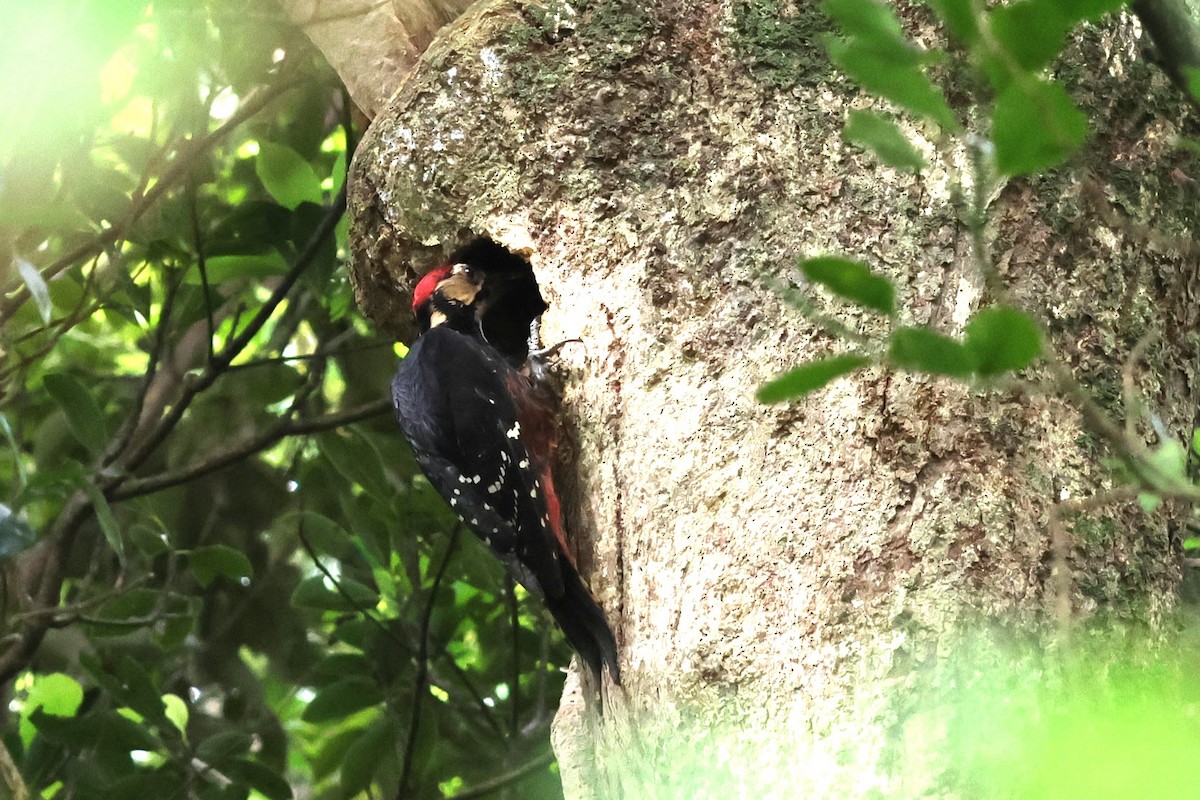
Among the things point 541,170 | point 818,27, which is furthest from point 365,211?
point 818,27

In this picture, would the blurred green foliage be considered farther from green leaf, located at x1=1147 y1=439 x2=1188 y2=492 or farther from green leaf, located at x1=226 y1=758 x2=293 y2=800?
green leaf, located at x1=1147 y1=439 x2=1188 y2=492

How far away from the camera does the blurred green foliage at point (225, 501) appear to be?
305 centimetres

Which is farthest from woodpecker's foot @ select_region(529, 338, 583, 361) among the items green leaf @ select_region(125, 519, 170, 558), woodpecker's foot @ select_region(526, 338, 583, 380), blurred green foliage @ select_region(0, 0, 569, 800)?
green leaf @ select_region(125, 519, 170, 558)

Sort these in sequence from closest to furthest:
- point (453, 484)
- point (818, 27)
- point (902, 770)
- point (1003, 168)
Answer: point (1003, 168) → point (902, 770) → point (818, 27) → point (453, 484)

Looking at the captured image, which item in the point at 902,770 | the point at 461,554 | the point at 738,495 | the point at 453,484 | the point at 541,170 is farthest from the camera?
the point at 461,554

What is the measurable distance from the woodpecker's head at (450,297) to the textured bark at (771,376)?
0.14 m

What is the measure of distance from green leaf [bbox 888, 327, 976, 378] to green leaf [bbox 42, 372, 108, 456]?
2.64 m

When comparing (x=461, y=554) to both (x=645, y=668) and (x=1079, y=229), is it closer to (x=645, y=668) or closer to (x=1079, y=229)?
(x=645, y=668)

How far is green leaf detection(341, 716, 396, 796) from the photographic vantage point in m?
3.24

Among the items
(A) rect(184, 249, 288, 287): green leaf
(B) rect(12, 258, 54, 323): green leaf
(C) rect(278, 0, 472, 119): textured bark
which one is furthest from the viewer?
(A) rect(184, 249, 288, 287): green leaf

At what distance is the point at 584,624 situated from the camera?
2004 mm

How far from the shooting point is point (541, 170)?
2301mm

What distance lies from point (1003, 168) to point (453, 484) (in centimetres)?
208

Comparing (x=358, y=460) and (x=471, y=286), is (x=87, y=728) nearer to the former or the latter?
(x=358, y=460)
